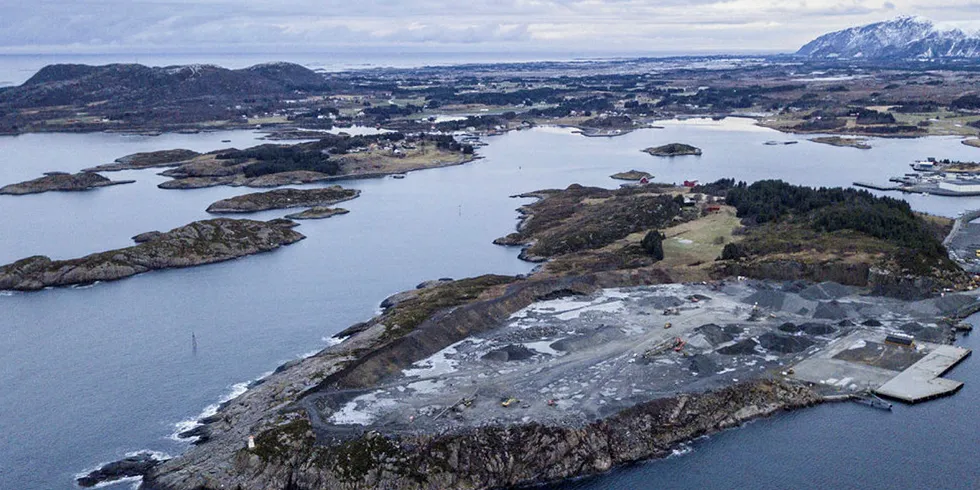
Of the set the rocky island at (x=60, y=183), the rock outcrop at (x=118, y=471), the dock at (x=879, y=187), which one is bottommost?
the rock outcrop at (x=118, y=471)

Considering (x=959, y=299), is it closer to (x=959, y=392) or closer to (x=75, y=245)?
(x=959, y=392)

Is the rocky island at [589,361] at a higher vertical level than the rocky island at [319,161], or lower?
lower

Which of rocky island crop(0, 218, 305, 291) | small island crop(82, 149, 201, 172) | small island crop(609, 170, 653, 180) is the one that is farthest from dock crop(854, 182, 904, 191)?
small island crop(82, 149, 201, 172)

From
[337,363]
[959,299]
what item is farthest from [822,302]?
[337,363]

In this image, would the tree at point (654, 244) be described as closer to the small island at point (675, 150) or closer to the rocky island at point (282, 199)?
the rocky island at point (282, 199)

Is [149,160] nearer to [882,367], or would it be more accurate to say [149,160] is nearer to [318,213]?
[318,213]

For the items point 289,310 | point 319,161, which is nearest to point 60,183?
point 319,161

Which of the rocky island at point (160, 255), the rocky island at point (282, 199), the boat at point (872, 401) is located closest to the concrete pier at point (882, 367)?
the boat at point (872, 401)
